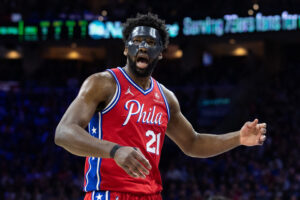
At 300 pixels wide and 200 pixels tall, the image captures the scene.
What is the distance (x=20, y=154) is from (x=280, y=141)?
8567 mm

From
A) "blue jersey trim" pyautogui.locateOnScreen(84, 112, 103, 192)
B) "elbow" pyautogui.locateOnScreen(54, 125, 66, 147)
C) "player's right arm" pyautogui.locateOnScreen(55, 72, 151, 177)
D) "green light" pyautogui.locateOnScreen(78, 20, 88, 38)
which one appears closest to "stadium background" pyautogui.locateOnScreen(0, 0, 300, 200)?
"green light" pyautogui.locateOnScreen(78, 20, 88, 38)

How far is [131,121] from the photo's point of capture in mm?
3611

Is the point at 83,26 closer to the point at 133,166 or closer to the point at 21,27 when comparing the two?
the point at 21,27

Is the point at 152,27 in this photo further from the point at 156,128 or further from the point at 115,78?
the point at 156,128

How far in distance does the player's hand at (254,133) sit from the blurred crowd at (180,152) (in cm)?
750

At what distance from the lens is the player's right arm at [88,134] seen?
9.25 ft

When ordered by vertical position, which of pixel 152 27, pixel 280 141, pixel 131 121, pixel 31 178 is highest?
pixel 152 27

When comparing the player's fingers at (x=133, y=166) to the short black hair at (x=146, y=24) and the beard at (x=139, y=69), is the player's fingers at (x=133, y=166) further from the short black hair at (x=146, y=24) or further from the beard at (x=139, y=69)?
the short black hair at (x=146, y=24)

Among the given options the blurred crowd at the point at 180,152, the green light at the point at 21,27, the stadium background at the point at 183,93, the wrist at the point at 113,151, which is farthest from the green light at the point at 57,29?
the wrist at the point at 113,151

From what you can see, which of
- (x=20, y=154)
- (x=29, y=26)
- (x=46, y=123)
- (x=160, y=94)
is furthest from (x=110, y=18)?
(x=160, y=94)

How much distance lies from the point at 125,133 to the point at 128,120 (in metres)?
0.10

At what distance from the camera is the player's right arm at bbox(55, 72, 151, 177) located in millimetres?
2818

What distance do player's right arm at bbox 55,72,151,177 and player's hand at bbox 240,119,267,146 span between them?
3.51ft

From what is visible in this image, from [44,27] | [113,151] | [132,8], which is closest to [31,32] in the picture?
[44,27]
